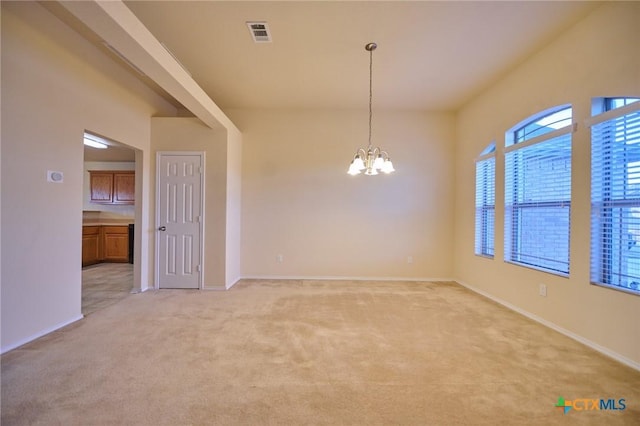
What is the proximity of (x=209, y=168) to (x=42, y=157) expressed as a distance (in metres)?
1.96

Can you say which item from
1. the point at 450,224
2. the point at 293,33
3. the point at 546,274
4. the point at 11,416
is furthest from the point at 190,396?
the point at 450,224

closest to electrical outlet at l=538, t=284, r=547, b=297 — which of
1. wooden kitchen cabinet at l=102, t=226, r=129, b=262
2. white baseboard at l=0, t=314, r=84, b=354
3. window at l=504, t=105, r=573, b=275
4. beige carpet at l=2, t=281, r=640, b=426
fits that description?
window at l=504, t=105, r=573, b=275

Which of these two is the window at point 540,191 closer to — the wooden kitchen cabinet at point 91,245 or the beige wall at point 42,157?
the beige wall at point 42,157

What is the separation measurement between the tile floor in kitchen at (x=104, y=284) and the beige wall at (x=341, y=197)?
1.96 meters

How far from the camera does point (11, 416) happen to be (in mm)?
1630

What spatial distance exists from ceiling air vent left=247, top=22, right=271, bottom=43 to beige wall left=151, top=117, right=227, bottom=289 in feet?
5.64

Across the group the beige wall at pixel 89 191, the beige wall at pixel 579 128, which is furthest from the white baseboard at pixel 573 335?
the beige wall at pixel 89 191

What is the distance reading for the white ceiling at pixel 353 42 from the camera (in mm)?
2586

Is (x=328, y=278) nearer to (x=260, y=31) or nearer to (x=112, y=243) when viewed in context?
(x=260, y=31)

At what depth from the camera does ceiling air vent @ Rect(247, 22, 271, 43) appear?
2.81 m

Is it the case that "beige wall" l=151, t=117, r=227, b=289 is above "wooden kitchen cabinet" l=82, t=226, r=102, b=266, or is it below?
above

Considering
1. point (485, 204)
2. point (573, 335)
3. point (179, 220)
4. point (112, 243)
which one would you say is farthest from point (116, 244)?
point (573, 335)

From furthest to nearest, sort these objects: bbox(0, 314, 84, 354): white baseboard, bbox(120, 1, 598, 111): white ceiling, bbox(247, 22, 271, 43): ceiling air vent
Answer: bbox(247, 22, 271, 43): ceiling air vent
bbox(120, 1, 598, 111): white ceiling
bbox(0, 314, 84, 354): white baseboard

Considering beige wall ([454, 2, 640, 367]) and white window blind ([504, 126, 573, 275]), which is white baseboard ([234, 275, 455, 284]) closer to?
beige wall ([454, 2, 640, 367])
